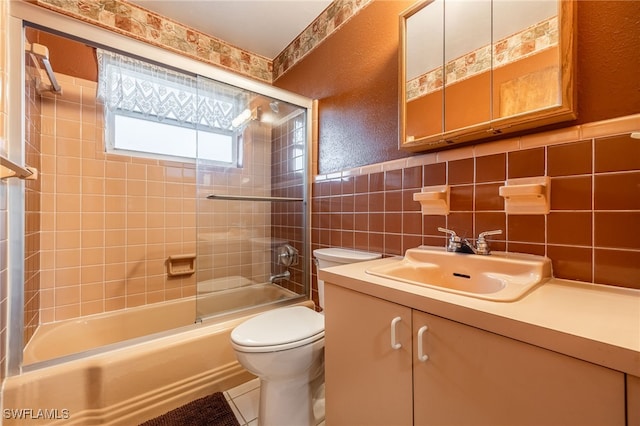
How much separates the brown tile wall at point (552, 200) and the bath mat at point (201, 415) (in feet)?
3.66

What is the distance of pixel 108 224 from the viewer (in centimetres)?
176

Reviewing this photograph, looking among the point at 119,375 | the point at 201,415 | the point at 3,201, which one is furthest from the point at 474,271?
the point at 3,201

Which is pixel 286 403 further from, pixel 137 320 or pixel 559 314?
pixel 137 320

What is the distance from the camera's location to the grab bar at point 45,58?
3.76 feet

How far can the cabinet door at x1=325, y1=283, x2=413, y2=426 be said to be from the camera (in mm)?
708

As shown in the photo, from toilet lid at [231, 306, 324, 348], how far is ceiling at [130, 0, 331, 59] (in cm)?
200

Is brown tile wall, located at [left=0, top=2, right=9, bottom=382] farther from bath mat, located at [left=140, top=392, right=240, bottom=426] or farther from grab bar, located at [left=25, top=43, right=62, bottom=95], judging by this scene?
bath mat, located at [left=140, top=392, right=240, bottom=426]

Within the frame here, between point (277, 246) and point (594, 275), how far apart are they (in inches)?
66.0

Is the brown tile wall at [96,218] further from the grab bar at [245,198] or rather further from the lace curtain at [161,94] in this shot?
the grab bar at [245,198]

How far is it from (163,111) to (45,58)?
0.69m

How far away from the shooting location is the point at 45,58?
126cm

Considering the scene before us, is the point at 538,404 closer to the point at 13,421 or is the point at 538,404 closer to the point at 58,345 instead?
the point at 13,421

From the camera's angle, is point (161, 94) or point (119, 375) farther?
point (161, 94)

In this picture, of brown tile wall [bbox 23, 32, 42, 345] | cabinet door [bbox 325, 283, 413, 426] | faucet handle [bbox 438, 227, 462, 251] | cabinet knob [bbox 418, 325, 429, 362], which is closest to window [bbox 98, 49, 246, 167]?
brown tile wall [bbox 23, 32, 42, 345]
